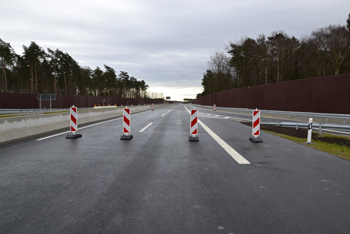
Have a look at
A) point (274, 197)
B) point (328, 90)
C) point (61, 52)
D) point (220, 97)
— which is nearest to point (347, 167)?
point (274, 197)

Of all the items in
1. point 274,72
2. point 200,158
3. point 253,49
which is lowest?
point 200,158

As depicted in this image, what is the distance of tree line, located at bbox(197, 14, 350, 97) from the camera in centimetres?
3744

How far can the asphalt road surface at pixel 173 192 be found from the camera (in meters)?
2.79

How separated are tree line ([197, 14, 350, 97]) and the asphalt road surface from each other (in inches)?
1549

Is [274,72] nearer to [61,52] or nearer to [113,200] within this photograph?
[113,200]

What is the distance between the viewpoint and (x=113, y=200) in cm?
346

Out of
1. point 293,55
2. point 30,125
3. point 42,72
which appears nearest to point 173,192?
point 30,125

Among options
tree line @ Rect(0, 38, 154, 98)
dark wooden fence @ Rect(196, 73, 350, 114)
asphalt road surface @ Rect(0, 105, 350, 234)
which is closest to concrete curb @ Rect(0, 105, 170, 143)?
asphalt road surface @ Rect(0, 105, 350, 234)

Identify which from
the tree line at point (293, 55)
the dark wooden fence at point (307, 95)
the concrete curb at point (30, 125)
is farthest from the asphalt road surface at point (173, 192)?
the tree line at point (293, 55)

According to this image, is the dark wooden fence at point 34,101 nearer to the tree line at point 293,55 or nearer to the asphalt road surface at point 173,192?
the asphalt road surface at point 173,192

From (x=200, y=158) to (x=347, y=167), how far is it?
11.4 ft

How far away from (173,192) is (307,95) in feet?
60.4

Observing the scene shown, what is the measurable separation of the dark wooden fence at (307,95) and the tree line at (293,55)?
18283 millimetres

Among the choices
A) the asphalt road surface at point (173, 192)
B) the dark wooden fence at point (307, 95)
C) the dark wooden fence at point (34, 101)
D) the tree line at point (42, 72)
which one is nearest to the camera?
the asphalt road surface at point (173, 192)
